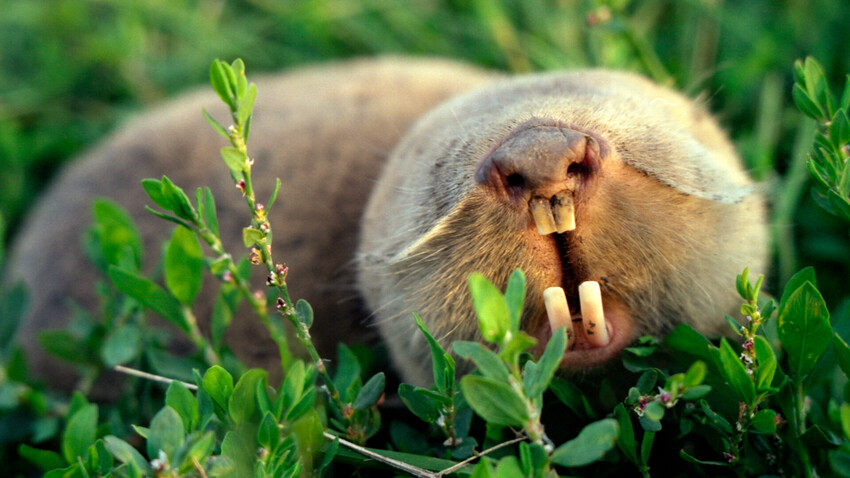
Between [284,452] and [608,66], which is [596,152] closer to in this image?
[284,452]

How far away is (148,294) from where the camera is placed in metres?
1.65

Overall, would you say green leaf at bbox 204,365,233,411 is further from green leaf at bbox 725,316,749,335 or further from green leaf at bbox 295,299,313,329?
green leaf at bbox 725,316,749,335

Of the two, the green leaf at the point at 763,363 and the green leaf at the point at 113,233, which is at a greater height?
the green leaf at the point at 113,233

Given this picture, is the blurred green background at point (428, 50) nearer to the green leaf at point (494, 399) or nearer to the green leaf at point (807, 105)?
the green leaf at point (807, 105)

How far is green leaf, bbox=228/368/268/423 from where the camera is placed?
1.34 meters

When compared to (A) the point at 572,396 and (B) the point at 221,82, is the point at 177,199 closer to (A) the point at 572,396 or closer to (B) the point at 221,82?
(B) the point at 221,82

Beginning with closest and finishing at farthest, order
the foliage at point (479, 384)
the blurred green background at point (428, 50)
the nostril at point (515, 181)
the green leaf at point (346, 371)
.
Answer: the foliage at point (479, 384) < the nostril at point (515, 181) < the green leaf at point (346, 371) < the blurred green background at point (428, 50)

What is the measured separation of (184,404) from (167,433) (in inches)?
4.6

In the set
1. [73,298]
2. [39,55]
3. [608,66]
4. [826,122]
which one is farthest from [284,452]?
[39,55]

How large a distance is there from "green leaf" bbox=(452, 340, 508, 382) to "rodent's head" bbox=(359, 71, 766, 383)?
274 millimetres

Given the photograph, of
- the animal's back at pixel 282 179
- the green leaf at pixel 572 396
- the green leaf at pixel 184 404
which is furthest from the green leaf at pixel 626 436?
the animal's back at pixel 282 179

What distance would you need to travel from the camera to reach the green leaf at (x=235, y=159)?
1317mm

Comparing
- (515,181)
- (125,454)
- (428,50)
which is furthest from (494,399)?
(428,50)

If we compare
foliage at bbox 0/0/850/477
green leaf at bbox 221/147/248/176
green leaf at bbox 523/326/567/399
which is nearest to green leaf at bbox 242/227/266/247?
foliage at bbox 0/0/850/477
